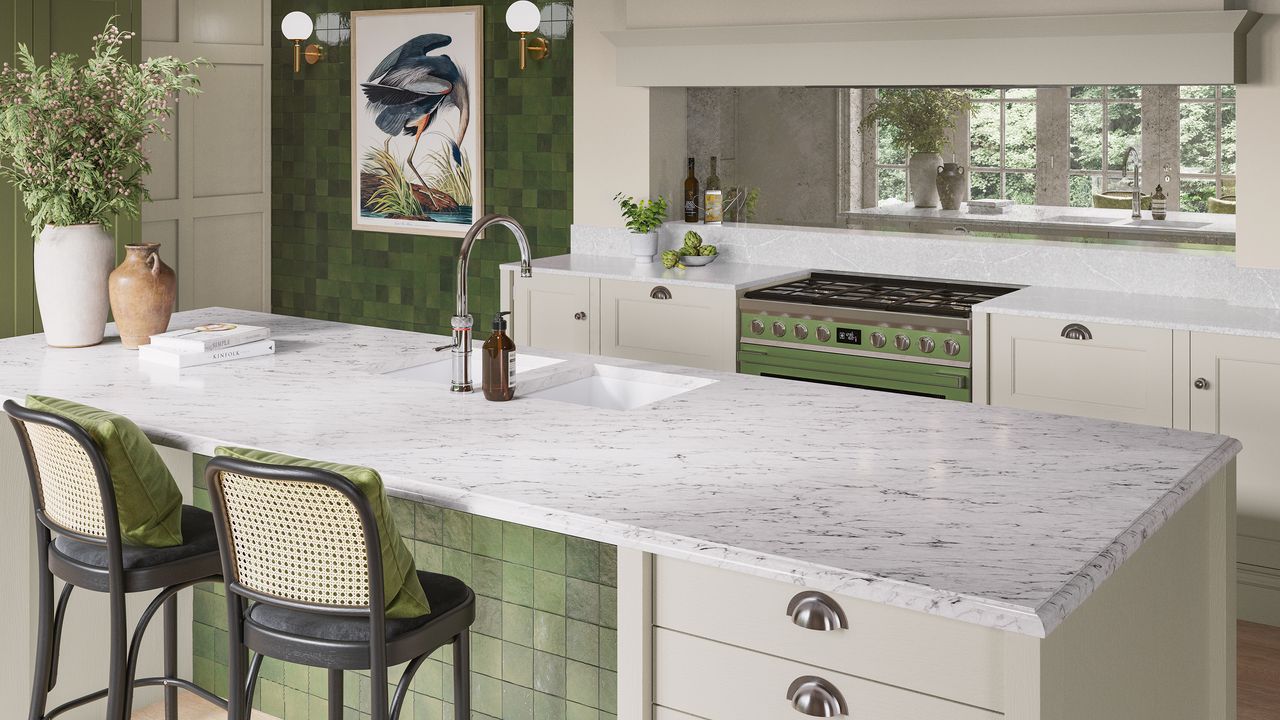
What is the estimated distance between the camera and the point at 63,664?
11.9ft

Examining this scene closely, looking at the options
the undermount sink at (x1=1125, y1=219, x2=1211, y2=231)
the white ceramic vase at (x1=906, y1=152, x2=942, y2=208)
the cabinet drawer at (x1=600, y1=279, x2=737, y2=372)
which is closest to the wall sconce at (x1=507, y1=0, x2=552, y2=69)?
the cabinet drawer at (x1=600, y1=279, x2=737, y2=372)

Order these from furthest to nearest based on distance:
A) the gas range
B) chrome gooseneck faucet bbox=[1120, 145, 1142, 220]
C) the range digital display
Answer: chrome gooseneck faucet bbox=[1120, 145, 1142, 220], the range digital display, the gas range

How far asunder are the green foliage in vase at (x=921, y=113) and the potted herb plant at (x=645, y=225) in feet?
6.14

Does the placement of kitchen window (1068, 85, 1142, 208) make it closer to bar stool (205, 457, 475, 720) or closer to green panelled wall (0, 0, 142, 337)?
green panelled wall (0, 0, 142, 337)

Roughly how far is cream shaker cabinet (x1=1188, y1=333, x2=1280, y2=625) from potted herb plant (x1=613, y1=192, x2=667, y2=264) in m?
2.47

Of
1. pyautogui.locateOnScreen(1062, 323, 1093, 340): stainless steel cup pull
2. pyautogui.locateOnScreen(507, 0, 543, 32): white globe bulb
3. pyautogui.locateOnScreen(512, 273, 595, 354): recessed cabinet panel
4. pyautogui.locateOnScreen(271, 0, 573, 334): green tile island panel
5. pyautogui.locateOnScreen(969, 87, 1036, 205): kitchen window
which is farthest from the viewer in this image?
pyautogui.locateOnScreen(969, 87, 1036, 205): kitchen window

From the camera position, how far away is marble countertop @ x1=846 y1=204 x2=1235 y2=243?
20.6 ft

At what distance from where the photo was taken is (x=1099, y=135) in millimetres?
7277

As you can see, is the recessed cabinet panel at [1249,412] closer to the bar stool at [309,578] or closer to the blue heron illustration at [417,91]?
the bar stool at [309,578]

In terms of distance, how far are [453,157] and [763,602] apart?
500 centimetres

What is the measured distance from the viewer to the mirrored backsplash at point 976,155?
683 cm

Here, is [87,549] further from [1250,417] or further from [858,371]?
[1250,417]

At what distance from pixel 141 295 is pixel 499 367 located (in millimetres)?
1196

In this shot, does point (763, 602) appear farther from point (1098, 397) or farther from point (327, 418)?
point (1098, 397)
